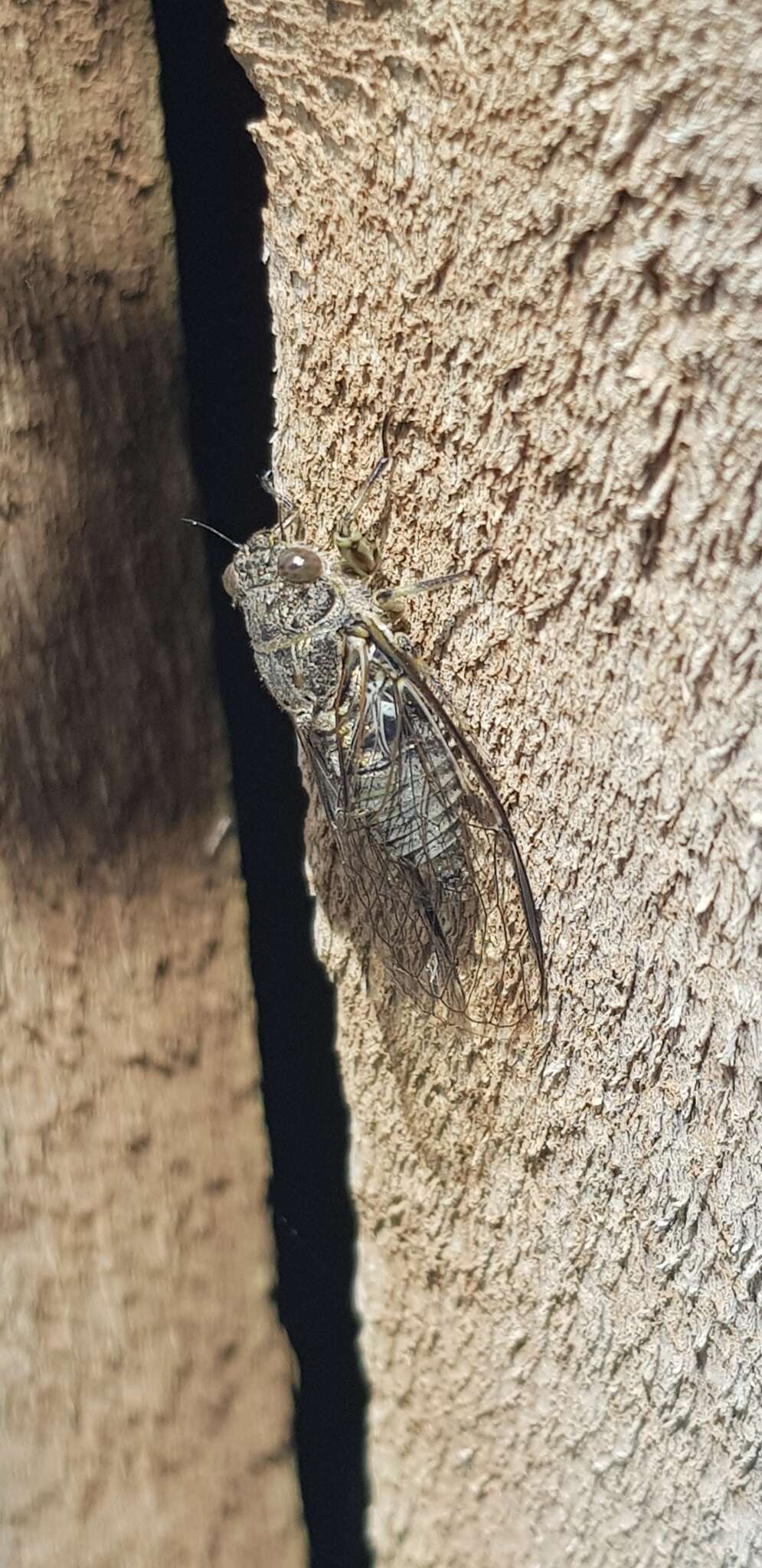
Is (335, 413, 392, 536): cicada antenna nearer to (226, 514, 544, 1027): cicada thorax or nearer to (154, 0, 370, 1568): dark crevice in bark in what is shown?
(226, 514, 544, 1027): cicada thorax

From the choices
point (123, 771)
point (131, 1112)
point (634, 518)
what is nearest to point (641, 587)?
point (634, 518)

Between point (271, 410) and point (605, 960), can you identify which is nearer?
point (605, 960)

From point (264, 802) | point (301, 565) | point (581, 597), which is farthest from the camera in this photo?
point (264, 802)

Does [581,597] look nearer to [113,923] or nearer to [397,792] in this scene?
[397,792]

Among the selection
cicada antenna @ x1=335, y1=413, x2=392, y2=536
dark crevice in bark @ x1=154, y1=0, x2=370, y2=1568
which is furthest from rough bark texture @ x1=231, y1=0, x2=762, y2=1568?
dark crevice in bark @ x1=154, y1=0, x2=370, y2=1568

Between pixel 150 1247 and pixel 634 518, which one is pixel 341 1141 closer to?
pixel 150 1247

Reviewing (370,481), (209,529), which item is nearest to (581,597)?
(370,481)
